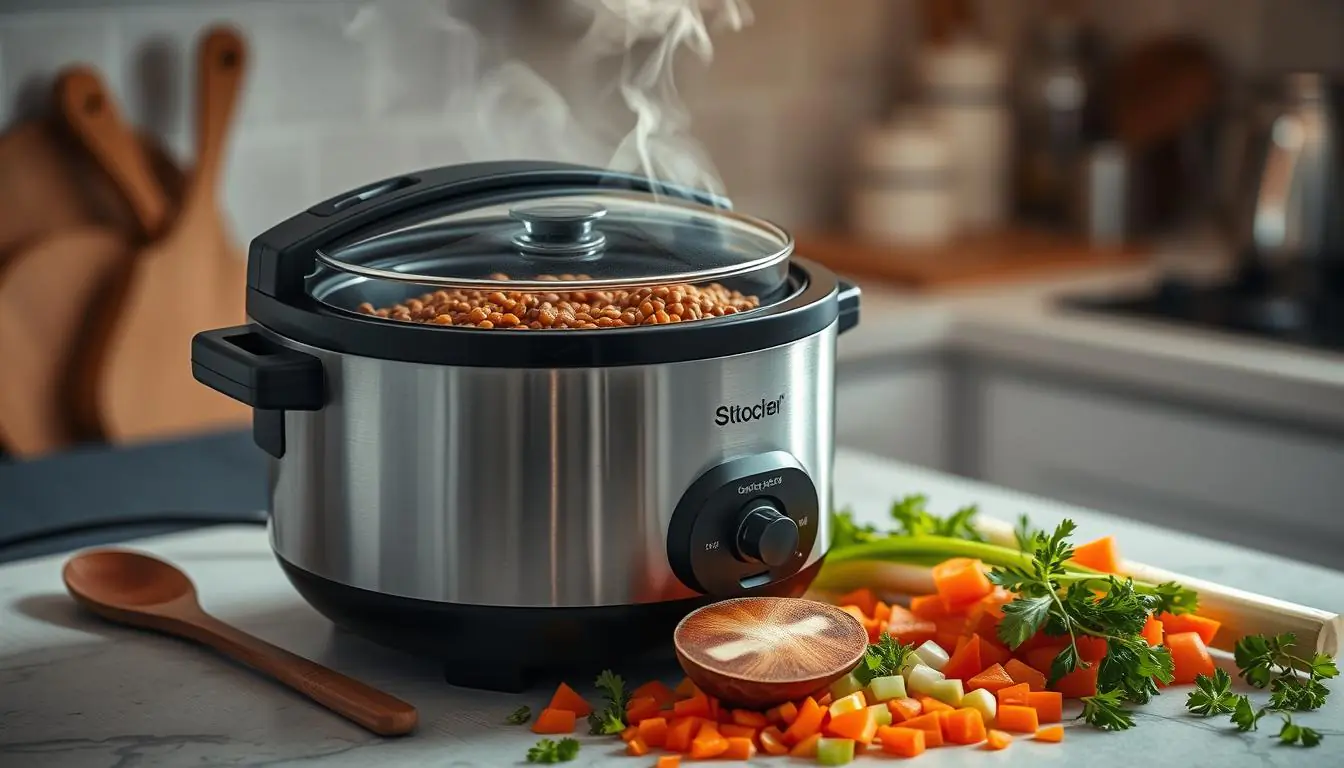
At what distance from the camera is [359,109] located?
2.25m

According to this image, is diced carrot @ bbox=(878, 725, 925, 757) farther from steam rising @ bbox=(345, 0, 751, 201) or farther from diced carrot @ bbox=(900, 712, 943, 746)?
steam rising @ bbox=(345, 0, 751, 201)

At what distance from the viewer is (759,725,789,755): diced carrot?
0.90m

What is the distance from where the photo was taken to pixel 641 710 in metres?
0.94

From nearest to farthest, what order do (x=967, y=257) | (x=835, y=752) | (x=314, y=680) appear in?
(x=835, y=752) → (x=314, y=680) → (x=967, y=257)

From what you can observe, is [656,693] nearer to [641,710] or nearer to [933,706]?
[641,710]


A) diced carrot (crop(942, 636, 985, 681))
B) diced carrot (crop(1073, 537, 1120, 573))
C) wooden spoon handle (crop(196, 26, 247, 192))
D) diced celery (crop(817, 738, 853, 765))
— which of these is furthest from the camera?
wooden spoon handle (crop(196, 26, 247, 192))

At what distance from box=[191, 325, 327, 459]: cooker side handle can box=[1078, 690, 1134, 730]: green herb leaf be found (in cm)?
49

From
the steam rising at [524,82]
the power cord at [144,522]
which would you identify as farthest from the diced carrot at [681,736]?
the steam rising at [524,82]

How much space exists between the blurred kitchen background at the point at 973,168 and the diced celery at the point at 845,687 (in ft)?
2.64

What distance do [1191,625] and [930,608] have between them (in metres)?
0.17

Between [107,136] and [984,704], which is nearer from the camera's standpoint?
[984,704]

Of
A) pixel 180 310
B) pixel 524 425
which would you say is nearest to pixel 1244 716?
pixel 524 425

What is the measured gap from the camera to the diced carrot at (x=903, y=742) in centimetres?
89

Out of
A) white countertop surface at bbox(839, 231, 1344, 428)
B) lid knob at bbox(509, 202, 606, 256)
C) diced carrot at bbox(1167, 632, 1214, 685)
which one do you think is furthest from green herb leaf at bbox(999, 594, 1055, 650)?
white countertop surface at bbox(839, 231, 1344, 428)
